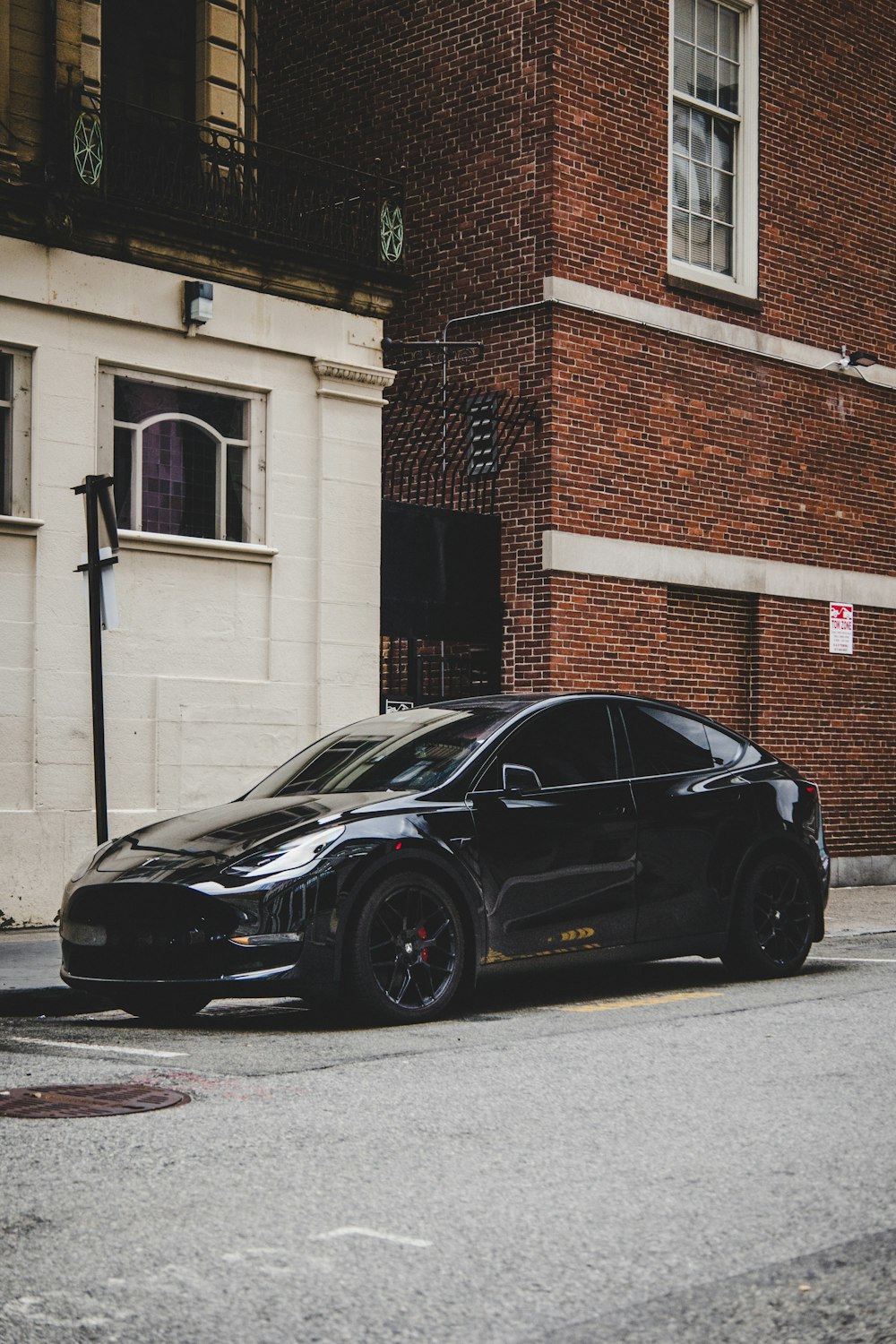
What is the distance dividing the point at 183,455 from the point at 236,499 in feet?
2.01

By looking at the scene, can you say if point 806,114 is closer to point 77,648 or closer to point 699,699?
point 699,699

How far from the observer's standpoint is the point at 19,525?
1298 centimetres

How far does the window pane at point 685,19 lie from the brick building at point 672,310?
0.02 metres

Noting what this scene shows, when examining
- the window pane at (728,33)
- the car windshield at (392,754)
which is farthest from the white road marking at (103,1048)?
the window pane at (728,33)

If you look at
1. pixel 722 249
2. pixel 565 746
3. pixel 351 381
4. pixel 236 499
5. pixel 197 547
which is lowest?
pixel 565 746

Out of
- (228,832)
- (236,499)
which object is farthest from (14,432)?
(228,832)

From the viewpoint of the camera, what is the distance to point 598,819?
8.84 meters

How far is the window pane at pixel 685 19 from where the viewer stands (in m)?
17.9

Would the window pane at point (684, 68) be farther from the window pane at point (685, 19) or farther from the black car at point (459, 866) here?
the black car at point (459, 866)

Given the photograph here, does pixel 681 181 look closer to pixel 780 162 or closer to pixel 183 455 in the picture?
pixel 780 162

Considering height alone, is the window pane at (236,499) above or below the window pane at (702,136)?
below

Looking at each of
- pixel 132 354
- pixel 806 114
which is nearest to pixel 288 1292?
pixel 132 354

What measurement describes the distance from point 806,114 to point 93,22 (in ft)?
27.7

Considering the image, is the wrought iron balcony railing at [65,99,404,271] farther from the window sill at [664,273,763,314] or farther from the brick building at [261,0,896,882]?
the window sill at [664,273,763,314]
